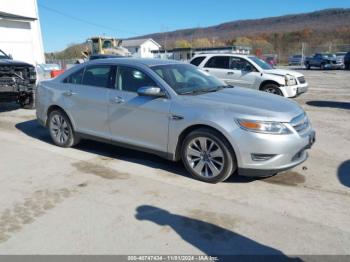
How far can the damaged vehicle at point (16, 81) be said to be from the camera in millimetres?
9375

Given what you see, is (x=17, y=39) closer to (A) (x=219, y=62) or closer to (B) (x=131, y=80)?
(A) (x=219, y=62)

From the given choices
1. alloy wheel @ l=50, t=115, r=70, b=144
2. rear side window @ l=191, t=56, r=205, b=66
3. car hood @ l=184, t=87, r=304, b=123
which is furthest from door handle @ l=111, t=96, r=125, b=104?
rear side window @ l=191, t=56, r=205, b=66

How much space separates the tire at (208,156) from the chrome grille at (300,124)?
2.87 feet

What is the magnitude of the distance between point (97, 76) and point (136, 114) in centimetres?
118

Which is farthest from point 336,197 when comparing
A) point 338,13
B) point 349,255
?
point 338,13

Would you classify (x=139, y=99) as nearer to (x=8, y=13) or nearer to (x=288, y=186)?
(x=288, y=186)

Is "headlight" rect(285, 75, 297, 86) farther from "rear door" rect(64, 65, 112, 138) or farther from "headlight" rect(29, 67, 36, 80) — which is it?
"headlight" rect(29, 67, 36, 80)

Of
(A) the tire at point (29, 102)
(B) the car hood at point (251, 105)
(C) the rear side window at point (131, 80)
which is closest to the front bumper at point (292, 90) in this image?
(B) the car hood at point (251, 105)

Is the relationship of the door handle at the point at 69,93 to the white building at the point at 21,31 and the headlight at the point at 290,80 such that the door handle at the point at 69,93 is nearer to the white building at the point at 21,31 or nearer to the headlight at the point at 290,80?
the headlight at the point at 290,80

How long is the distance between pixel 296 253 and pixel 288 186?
1.60 m

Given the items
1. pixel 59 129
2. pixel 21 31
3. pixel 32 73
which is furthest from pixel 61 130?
pixel 21 31

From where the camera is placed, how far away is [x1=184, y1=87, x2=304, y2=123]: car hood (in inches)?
177

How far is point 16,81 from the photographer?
31.5 feet

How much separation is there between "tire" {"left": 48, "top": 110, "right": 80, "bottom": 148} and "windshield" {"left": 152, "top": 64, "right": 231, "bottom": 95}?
2.07 meters
